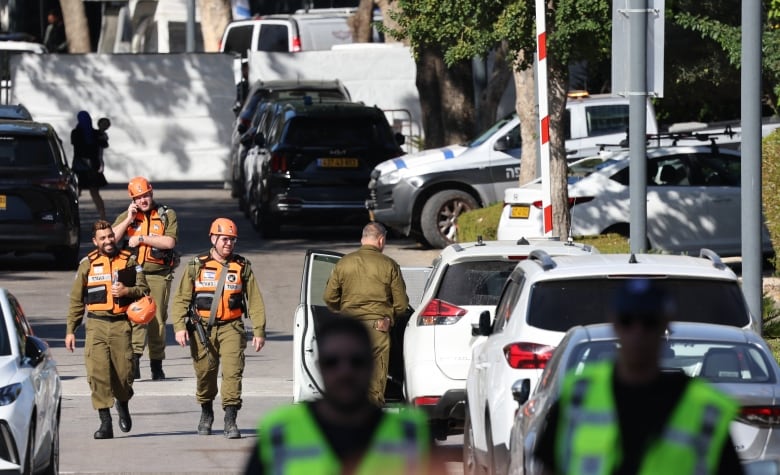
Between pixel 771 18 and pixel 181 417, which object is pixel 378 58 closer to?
pixel 771 18

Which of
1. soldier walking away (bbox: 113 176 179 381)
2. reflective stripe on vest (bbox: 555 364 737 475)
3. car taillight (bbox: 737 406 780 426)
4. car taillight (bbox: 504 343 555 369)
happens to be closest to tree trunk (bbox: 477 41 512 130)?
soldier walking away (bbox: 113 176 179 381)

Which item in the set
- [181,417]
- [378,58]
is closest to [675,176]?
[181,417]

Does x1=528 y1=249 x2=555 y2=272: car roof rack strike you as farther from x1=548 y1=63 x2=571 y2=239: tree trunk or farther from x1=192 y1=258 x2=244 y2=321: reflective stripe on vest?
x1=548 y1=63 x2=571 y2=239: tree trunk

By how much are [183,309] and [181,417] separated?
1.36 m

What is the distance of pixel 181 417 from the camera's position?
509 inches

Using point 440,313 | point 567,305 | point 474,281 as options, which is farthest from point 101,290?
point 567,305

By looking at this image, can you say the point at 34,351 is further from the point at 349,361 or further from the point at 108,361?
the point at 349,361

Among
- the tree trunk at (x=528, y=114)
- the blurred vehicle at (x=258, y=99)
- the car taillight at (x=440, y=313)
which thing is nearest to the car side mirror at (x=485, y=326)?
the car taillight at (x=440, y=313)

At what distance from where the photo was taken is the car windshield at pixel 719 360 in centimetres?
782

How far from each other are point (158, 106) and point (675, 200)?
1689 cm

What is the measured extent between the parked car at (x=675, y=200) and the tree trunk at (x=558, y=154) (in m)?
1.14

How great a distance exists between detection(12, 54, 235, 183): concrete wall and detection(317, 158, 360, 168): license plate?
446 inches

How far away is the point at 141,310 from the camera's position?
39.1 feet

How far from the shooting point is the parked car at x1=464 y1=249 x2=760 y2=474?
884 centimetres
